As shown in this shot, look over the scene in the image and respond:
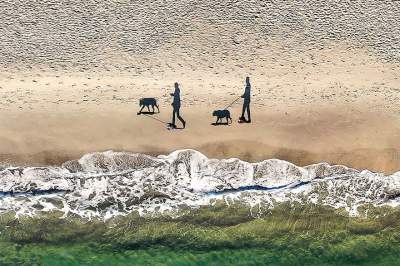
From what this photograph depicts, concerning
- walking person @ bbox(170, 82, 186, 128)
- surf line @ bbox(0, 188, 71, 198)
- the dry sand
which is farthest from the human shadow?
surf line @ bbox(0, 188, 71, 198)

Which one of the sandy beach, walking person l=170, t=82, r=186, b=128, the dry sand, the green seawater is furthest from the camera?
the green seawater

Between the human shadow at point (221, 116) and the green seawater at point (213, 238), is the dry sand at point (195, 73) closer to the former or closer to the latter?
the human shadow at point (221, 116)

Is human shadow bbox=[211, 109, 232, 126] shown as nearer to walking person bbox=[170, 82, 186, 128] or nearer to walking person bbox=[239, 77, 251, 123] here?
walking person bbox=[239, 77, 251, 123]

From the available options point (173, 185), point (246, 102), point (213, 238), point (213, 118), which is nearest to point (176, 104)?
point (213, 118)

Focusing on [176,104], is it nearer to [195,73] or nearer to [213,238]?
[195,73]

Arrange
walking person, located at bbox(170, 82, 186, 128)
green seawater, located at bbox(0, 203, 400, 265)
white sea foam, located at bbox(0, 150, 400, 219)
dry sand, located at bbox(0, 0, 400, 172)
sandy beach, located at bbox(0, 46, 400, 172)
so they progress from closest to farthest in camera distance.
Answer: dry sand, located at bbox(0, 0, 400, 172) < sandy beach, located at bbox(0, 46, 400, 172) < walking person, located at bbox(170, 82, 186, 128) < white sea foam, located at bbox(0, 150, 400, 219) < green seawater, located at bbox(0, 203, 400, 265)

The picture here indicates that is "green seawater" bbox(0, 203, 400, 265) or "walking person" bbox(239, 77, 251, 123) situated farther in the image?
"green seawater" bbox(0, 203, 400, 265)
